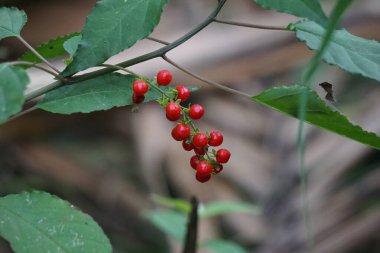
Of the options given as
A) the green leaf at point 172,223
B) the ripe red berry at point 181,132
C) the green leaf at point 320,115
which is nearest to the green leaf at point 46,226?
the ripe red berry at point 181,132

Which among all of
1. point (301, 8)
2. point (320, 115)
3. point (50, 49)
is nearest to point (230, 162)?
point (50, 49)

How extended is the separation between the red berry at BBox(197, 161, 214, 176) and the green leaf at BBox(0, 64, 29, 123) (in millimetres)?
315

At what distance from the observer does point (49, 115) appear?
9.36ft

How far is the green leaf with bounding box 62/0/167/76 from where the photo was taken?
0.76 meters

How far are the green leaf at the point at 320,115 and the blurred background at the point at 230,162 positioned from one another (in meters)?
1.83

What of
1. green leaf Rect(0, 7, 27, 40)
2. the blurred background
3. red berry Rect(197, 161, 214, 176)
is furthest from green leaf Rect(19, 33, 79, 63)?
the blurred background

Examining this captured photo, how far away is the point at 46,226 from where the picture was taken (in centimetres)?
80

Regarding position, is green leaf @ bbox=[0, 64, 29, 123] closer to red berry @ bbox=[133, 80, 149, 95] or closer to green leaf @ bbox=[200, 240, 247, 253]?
red berry @ bbox=[133, 80, 149, 95]

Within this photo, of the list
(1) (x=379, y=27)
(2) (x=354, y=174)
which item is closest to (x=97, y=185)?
(2) (x=354, y=174)

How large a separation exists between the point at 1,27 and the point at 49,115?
6.57ft

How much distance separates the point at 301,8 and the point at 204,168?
0.95 ft

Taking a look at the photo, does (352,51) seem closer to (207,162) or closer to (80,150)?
(207,162)

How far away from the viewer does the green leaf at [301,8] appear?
0.71m

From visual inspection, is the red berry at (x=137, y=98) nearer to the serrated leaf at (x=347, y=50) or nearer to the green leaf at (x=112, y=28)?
the green leaf at (x=112, y=28)
